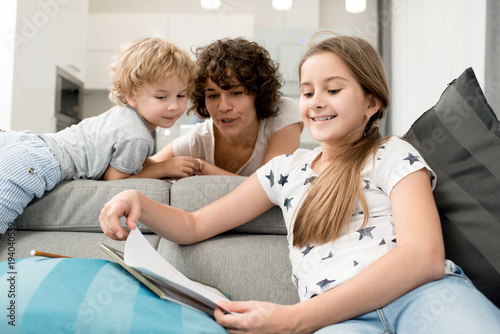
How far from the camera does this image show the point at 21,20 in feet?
10.8

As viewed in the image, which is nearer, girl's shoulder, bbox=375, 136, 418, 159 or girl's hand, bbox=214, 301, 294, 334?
girl's hand, bbox=214, 301, 294, 334

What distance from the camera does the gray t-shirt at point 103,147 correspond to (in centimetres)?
130

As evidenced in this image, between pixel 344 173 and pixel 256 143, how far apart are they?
84 centimetres

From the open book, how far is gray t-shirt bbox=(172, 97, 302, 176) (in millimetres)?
978

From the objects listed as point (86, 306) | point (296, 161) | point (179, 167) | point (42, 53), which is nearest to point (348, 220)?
point (296, 161)

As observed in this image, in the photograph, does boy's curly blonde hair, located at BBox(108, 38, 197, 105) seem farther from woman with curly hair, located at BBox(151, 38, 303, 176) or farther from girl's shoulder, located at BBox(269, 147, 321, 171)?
girl's shoulder, located at BBox(269, 147, 321, 171)

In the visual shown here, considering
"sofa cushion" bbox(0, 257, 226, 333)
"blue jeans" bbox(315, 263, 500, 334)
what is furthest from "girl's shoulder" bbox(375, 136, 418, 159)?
"sofa cushion" bbox(0, 257, 226, 333)

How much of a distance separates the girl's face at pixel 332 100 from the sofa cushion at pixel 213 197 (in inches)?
10.0

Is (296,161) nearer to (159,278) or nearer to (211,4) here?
(159,278)

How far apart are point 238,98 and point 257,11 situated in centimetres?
351

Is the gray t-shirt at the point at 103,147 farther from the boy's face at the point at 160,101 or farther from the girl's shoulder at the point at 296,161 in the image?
the girl's shoulder at the point at 296,161

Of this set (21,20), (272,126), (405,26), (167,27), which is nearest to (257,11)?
(167,27)

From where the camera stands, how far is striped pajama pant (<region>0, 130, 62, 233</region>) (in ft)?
3.60

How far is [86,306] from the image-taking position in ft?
2.36
